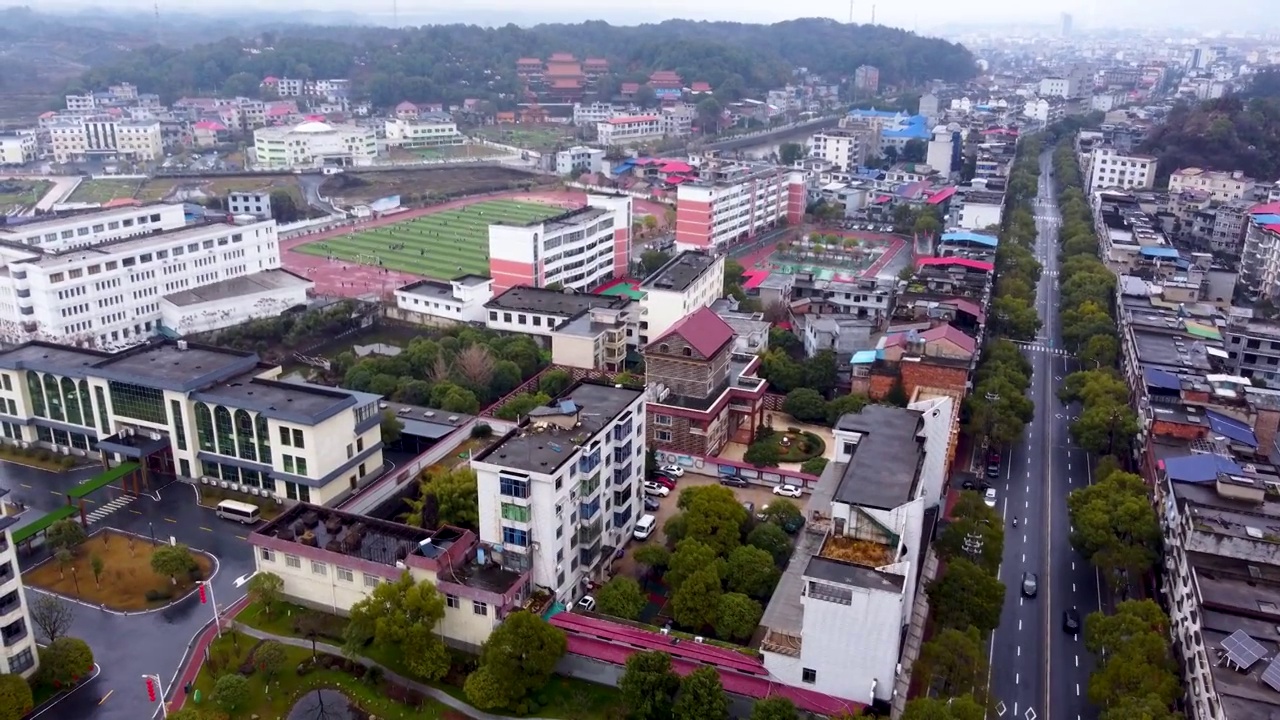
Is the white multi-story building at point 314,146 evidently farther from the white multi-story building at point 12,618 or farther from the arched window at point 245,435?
the white multi-story building at point 12,618

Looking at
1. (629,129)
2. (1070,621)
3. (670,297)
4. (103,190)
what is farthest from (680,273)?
(629,129)

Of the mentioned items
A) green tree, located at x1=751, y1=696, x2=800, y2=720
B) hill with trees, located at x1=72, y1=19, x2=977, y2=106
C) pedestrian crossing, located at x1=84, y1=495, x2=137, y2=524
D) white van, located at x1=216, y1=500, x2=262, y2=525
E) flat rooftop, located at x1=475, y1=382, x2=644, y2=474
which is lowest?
pedestrian crossing, located at x1=84, y1=495, x2=137, y2=524

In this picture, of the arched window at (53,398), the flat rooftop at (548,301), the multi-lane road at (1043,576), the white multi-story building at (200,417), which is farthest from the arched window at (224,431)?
the multi-lane road at (1043,576)

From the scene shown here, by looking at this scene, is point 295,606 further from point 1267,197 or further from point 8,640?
point 1267,197

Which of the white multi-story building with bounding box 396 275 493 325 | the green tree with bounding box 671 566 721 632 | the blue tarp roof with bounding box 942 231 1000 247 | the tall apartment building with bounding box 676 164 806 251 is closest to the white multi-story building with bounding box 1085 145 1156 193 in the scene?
the tall apartment building with bounding box 676 164 806 251

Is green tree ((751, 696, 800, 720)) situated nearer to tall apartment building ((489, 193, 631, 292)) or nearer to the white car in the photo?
the white car

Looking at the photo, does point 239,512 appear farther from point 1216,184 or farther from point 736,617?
point 1216,184
